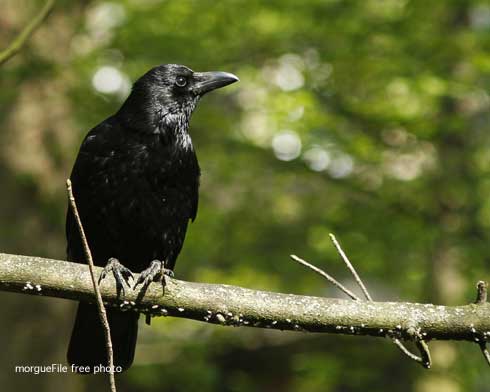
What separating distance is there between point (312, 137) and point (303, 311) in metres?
4.36

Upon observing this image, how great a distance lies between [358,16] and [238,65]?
3.88ft

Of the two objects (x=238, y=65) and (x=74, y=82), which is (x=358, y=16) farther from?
(x=74, y=82)

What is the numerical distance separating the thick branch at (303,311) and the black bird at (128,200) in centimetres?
137

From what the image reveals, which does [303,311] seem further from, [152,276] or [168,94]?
[168,94]

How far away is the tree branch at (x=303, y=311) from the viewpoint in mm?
2828

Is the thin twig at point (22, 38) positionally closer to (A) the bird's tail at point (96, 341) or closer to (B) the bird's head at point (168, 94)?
(B) the bird's head at point (168, 94)

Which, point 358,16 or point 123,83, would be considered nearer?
point 358,16

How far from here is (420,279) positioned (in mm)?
8531

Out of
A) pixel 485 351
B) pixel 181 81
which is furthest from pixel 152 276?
pixel 181 81

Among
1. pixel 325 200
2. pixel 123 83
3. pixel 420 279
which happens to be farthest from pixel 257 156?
pixel 420 279

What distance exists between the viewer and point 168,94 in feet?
Answer: 16.4

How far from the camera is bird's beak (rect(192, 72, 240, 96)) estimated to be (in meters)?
5.12

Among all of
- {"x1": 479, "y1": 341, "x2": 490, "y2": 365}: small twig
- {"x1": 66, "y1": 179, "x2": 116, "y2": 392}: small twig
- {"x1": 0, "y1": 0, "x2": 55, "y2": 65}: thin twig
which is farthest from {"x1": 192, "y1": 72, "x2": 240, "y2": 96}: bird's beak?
{"x1": 479, "y1": 341, "x2": 490, "y2": 365}: small twig

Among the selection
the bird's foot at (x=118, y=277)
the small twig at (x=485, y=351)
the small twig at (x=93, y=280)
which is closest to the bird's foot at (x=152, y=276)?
the bird's foot at (x=118, y=277)
